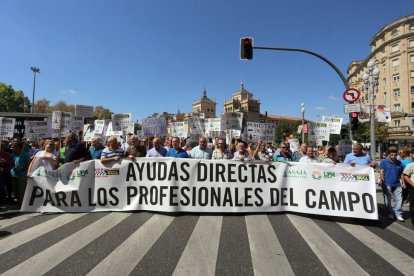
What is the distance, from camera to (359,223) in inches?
227

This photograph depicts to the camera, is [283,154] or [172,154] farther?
[283,154]

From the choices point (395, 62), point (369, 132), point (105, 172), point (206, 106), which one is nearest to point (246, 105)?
point (206, 106)

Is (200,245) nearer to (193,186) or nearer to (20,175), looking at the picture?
(193,186)

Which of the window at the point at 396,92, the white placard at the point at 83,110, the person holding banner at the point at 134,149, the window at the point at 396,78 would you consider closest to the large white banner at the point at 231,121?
the person holding banner at the point at 134,149

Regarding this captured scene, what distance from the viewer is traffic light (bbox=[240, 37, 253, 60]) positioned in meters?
12.1

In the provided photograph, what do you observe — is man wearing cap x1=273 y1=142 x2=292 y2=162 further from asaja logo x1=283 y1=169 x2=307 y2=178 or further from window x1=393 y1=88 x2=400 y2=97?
window x1=393 y1=88 x2=400 y2=97

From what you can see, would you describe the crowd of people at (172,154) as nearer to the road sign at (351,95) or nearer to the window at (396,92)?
the road sign at (351,95)

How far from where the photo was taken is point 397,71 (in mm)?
56781

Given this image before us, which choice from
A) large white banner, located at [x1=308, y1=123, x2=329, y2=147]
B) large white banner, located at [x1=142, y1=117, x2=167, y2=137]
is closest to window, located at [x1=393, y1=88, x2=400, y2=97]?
large white banner, located at [x1=308, y1=123, x2=329, y2=147]

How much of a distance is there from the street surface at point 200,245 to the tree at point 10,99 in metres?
77.6

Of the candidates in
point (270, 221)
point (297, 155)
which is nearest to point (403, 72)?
point (297, 155)

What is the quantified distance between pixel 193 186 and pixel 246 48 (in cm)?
802

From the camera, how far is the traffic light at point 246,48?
39.8 feet

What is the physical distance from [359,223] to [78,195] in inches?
231
